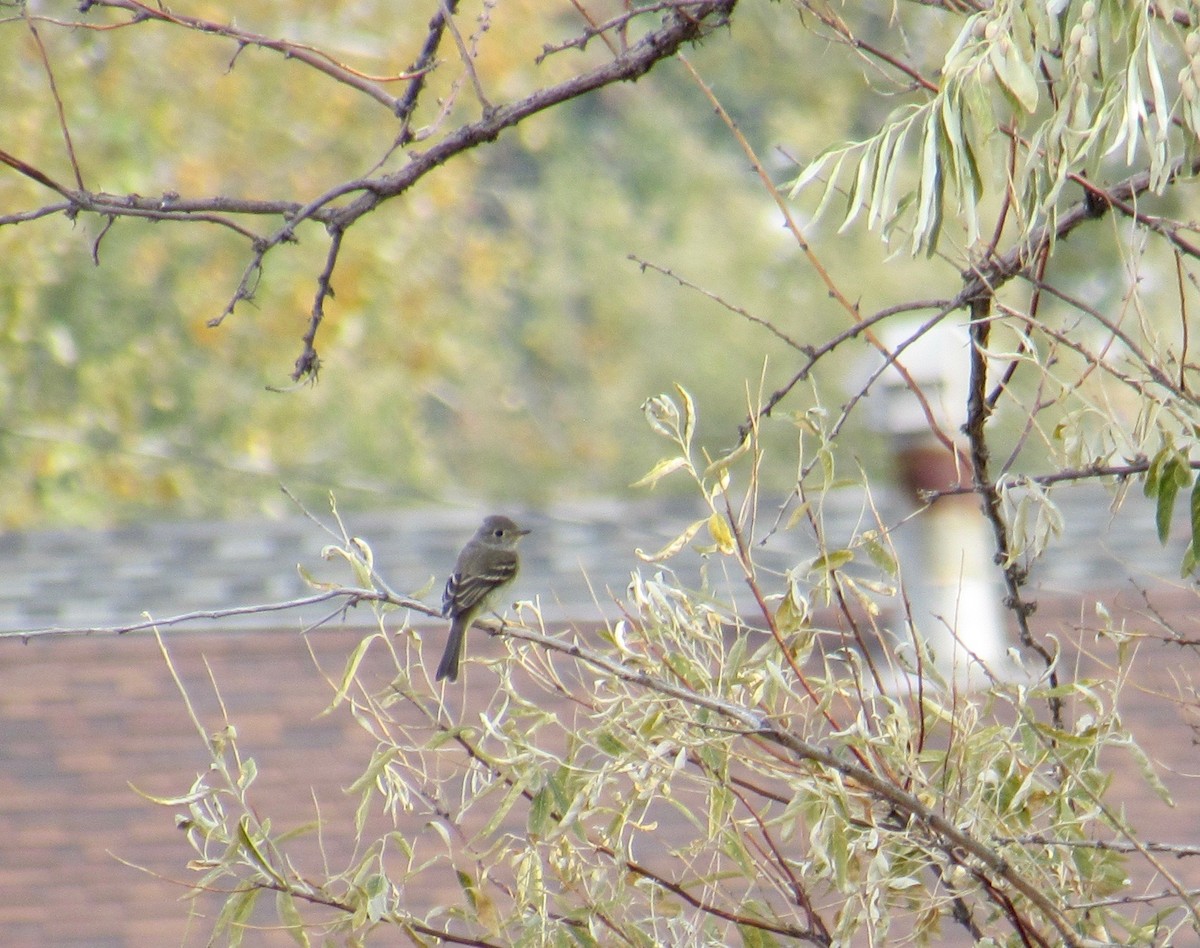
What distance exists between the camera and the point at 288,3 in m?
15.7

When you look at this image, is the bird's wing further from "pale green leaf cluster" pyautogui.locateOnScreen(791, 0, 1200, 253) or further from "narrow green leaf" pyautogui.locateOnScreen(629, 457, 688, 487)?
"pale green leaf cluster" pyautogui.locateOnScreen(791, 0, 1200, 253)

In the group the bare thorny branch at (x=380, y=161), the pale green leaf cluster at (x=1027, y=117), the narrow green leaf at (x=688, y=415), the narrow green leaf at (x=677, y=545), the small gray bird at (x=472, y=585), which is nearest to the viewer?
the pale green leaf cluster at (x=1027, y=117)

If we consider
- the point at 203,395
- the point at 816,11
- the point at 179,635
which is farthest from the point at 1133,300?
the point at 203,395

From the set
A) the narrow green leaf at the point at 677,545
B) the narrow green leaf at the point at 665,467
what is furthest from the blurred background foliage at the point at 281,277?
the narrow green leaf at the point at 665,467

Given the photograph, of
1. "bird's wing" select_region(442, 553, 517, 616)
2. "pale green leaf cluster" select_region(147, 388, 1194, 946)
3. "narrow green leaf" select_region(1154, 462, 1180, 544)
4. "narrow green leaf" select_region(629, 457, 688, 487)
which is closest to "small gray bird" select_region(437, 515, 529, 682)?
"bird's wing" select_region(442, 553, 517, 616)

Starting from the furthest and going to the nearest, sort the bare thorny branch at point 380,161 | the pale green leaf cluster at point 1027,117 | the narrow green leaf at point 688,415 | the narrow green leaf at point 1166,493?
the bare thorny branch at point 380,161 → the narrow green leaf at point 688,415 → the narrow green leaf at point 1166,493 → the pale green leaf cluster at point 1027,117

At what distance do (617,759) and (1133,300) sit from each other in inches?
44.4

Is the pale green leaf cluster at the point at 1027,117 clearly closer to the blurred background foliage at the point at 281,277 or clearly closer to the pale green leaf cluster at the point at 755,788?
the pale green leaf cluster at the point at 755,788

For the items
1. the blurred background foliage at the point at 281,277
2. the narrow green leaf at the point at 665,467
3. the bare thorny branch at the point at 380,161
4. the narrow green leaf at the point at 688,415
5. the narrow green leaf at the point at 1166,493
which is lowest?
the narrow green leaf at the point at 1166,493

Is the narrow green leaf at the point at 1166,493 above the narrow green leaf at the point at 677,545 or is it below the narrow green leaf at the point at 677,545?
below

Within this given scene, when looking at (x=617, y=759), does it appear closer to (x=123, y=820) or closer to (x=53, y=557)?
(x=123, y=820)

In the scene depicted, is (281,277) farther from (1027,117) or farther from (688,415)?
(1027,117)

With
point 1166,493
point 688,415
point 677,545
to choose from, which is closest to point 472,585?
point 677,545

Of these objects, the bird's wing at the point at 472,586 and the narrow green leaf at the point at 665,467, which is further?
the bird's wing at the point at 472,586
